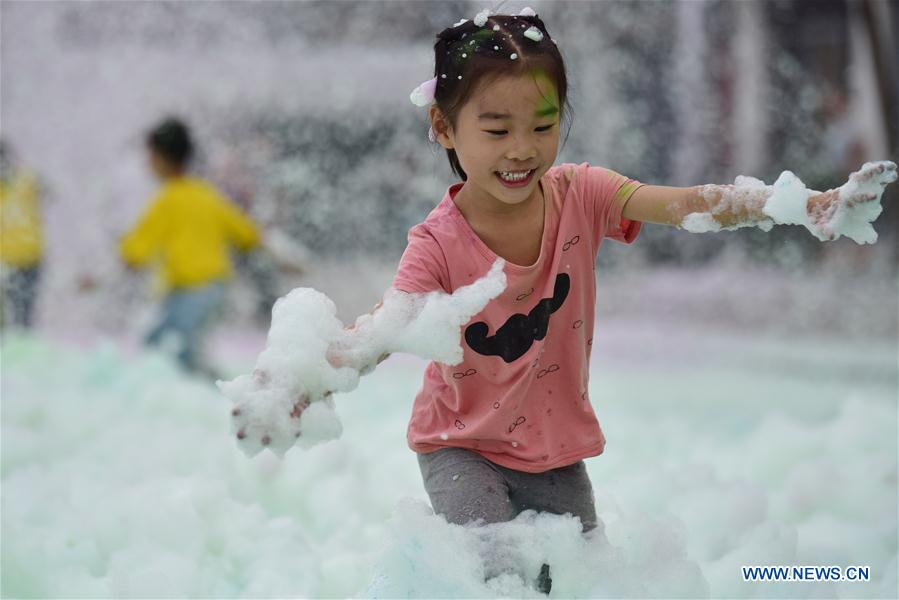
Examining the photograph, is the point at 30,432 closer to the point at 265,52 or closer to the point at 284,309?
the point at 284,309

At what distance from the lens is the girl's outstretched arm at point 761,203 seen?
217 cm

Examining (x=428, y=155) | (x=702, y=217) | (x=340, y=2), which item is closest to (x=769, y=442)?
(x=702, y=217)

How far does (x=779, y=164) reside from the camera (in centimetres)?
908

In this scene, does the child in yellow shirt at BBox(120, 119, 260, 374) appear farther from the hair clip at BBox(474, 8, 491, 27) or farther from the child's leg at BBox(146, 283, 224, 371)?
the hair clip at BBox(474, 8, 491, 27)

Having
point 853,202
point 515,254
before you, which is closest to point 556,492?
point 515,254

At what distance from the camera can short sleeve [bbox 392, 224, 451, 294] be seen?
2.27 metres

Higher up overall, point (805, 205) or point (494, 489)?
point (805, 205)

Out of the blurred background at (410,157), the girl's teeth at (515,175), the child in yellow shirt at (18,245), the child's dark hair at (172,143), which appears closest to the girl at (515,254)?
the girl's teeth at (515,175)

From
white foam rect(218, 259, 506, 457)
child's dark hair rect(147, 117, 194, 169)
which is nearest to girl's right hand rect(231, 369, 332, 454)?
white foam rect(218, 259, 506, 457)

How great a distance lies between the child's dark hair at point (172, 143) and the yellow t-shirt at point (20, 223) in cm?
124

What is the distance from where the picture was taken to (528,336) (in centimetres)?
239

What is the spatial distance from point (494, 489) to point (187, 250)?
363cm

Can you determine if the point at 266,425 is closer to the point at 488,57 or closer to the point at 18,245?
the point at 488,57

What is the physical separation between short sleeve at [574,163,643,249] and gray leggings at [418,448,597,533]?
0.51 meters
